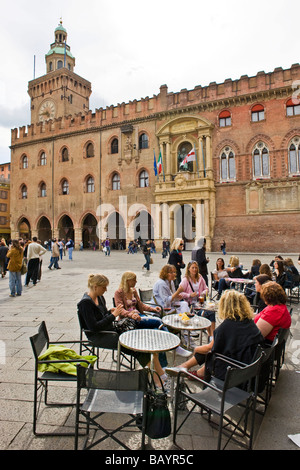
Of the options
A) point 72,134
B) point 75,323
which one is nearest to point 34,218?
point 72,134

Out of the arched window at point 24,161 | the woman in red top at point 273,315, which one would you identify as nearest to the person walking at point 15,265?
the woman in red top at point 273,315

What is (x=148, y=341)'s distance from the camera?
316 centimetres

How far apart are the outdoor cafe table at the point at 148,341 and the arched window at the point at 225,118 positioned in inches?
959

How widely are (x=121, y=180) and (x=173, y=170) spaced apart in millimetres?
5523

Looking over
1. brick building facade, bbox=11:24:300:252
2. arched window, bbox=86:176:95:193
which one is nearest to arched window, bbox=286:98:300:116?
brick building facade, bbox=11:24:300:252

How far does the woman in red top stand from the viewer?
3.45 meters

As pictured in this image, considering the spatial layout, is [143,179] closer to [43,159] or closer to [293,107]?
[43,159]

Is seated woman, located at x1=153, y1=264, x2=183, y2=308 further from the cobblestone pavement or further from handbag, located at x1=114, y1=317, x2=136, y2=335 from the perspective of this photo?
the cobblestone pavement

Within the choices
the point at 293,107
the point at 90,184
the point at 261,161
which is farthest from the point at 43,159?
the point at 293,107

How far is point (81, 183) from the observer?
101ft

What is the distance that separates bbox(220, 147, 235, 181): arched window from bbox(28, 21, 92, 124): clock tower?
964 inches

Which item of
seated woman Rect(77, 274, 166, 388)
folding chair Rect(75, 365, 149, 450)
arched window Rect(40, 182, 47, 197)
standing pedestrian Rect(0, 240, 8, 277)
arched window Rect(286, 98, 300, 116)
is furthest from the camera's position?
arched window Rect(40, 182, 47, 197)

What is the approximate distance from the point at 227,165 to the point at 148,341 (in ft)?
76.8

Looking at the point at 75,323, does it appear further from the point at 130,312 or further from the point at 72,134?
the point at 72,134
